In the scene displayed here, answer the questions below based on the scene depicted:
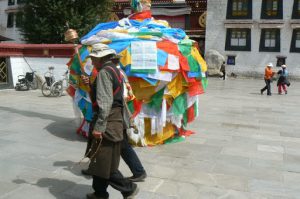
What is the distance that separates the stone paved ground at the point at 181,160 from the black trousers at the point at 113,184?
34cm

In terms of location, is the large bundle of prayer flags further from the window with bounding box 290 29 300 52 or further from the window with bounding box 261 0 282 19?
the window with bounding box 261 0 282 19

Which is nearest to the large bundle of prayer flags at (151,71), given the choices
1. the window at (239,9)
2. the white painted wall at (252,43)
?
the white painted wall at (252,43)

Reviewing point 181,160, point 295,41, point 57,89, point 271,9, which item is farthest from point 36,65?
point 295,41

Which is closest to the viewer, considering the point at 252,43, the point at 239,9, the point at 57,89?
the point at 57,89

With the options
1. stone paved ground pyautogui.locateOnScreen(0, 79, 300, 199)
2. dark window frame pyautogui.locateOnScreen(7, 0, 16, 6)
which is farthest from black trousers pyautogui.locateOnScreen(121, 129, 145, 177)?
dark window frame pyautogui.locateOnScreen(7, 0, 16, 6)

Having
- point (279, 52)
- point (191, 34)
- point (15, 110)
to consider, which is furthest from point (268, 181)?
point (191, 34)

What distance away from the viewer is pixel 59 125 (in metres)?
8.71

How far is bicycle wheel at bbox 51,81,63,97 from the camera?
14031 mm

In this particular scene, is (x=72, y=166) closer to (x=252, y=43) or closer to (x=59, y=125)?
(x=59, y=125)

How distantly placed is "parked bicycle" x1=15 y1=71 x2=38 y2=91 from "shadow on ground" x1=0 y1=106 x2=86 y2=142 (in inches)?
197

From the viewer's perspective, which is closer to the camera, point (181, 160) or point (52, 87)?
point (181, 160)

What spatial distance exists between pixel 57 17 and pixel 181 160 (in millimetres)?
16103

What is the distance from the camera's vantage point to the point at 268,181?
213 inches

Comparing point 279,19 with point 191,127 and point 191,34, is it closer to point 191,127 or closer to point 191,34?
point 191,34
